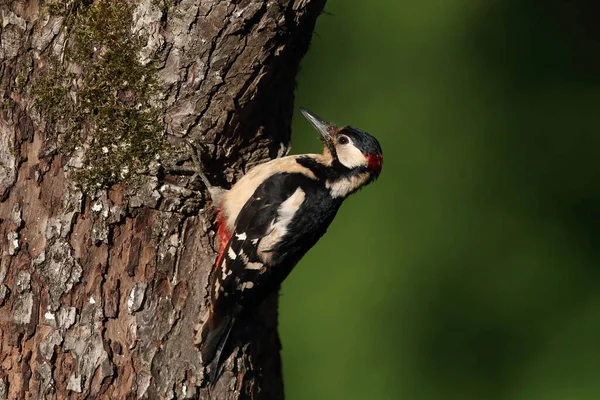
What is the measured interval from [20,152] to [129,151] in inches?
12.3

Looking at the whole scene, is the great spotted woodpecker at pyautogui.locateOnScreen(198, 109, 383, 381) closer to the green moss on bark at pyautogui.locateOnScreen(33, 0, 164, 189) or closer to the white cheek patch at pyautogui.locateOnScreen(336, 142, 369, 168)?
the white cheek patch at pyautogui.locateOnScreen(336, 142, 369, 168)

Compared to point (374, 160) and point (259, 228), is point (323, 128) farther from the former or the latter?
point (259, 228)

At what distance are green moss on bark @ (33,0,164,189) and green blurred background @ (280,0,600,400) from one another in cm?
225

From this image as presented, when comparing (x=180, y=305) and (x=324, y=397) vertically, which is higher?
(x=180, y=305)

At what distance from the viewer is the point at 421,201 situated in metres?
4.66

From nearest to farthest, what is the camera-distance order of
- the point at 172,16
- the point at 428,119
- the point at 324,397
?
the point at 172,16, the point at 324,397, the point at 428,119

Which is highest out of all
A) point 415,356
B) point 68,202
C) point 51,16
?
point 51,16

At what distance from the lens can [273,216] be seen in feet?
9.51

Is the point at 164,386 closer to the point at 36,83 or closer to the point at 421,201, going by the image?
the point at 36,83

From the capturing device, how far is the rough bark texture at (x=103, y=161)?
2334 millimetres

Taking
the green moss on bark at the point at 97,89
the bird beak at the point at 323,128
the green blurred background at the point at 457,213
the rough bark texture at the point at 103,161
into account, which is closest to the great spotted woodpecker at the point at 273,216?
the bird beak at the point at 323,128

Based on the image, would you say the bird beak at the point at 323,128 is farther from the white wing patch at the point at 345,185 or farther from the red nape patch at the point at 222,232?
the red nape patch at the point at 222,232

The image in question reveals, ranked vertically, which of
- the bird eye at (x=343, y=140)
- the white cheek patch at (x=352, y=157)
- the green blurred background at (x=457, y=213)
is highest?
the bird eye at (x=343, y=140)

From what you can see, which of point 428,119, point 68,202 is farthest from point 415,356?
point 68,202
